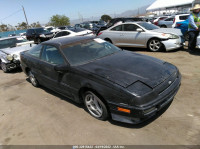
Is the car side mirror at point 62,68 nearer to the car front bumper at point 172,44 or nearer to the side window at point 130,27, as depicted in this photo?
the car front bumper at point 172,44

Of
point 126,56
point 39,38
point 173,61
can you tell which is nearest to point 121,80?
point 126,56

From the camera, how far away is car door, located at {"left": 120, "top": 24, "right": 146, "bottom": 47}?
7.58m

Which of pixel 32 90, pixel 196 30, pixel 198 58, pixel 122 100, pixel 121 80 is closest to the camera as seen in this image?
pixel 122 100

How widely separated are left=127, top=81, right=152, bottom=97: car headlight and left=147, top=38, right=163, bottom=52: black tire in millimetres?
5231

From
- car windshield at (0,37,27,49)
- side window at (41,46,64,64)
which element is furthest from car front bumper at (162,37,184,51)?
car windshield at (0,37,27,49)

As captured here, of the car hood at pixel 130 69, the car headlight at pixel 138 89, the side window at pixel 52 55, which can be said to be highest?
the side window at pixel 52 55

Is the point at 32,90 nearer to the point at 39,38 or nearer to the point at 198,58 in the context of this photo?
the point at 198,58

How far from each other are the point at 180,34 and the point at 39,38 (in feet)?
42.0

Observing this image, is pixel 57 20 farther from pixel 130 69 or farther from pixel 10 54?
pixel 130 69

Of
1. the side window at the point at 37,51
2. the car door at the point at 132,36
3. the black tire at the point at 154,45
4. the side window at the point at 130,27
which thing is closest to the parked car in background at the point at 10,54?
the side window at the point at 37,51

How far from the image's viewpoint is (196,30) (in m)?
6.44

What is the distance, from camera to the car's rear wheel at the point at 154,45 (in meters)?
7.16

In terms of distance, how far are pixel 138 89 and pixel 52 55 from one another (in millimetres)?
2292

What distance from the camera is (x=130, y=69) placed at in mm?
2930
